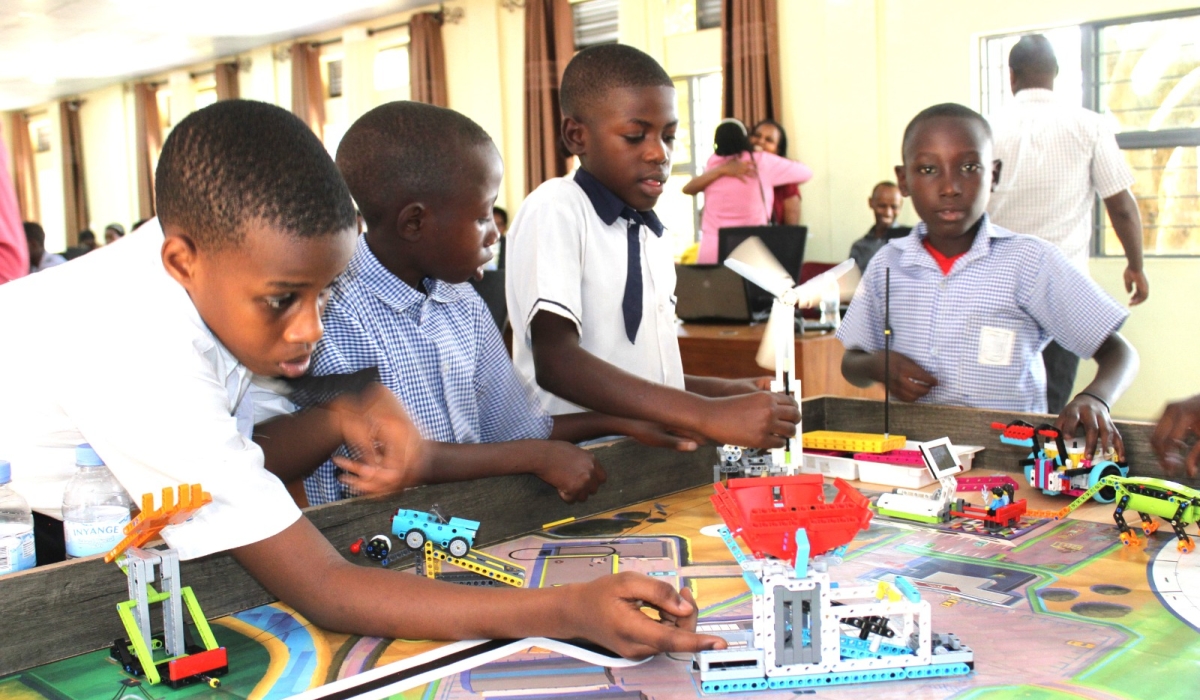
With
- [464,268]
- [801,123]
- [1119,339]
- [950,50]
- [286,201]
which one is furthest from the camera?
[801,123]

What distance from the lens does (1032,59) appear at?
396 cm

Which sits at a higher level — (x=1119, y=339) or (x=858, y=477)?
(x=1119, y=339)

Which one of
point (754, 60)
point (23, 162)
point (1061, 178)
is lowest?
point (1061, 178)

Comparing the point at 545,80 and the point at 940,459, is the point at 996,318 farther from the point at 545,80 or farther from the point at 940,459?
the point at 545,80

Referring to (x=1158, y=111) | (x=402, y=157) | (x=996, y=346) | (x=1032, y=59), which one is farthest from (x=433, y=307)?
(x=1158, y=111)

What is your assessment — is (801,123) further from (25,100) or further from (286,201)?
(25,100)

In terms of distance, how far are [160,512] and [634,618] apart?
496 millimetres

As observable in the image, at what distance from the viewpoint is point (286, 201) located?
3.81ft

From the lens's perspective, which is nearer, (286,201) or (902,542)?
(286,201)

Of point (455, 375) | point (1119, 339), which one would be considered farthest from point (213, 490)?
point (1119, 339)

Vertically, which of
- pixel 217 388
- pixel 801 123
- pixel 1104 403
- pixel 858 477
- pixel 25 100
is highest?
pixel 25 100

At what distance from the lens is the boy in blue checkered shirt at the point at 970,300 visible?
2.26 metres

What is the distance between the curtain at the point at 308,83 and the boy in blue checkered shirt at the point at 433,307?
31.5ft

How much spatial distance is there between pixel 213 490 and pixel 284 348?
0.18 m
